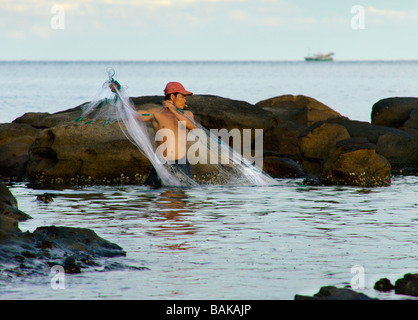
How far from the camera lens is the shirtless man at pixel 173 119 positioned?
14.1 metres

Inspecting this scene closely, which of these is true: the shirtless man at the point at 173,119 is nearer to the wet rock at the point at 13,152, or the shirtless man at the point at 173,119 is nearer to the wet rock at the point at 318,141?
the wet rock at the point at 318,141

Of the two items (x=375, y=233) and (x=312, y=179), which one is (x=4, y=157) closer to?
(x=312, y=179)

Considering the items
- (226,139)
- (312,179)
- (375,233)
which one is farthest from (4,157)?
→ (375,233)

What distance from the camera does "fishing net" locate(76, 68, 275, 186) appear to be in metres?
13.9

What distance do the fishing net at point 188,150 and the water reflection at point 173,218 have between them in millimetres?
498

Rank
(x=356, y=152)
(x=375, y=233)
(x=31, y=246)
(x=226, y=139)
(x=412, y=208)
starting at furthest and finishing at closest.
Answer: (x=226, y=139) < (x=356, y=152) < (x=412, y=208) < (x=375, y=233) < (x=31, y=246)

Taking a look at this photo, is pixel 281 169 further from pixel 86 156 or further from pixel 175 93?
pixel 175 93

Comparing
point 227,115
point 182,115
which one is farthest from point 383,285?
point 227,115

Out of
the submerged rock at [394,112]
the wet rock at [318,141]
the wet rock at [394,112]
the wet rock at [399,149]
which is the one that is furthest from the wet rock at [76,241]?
the wet rock at [394,112]

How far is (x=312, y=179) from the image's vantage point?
57.2 ft

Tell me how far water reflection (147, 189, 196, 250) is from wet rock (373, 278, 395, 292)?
278 centimetres

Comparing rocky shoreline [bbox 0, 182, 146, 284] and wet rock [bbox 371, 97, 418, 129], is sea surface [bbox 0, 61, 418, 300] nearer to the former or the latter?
rocky shoreline [bbox 0, 182, 146, 284]
